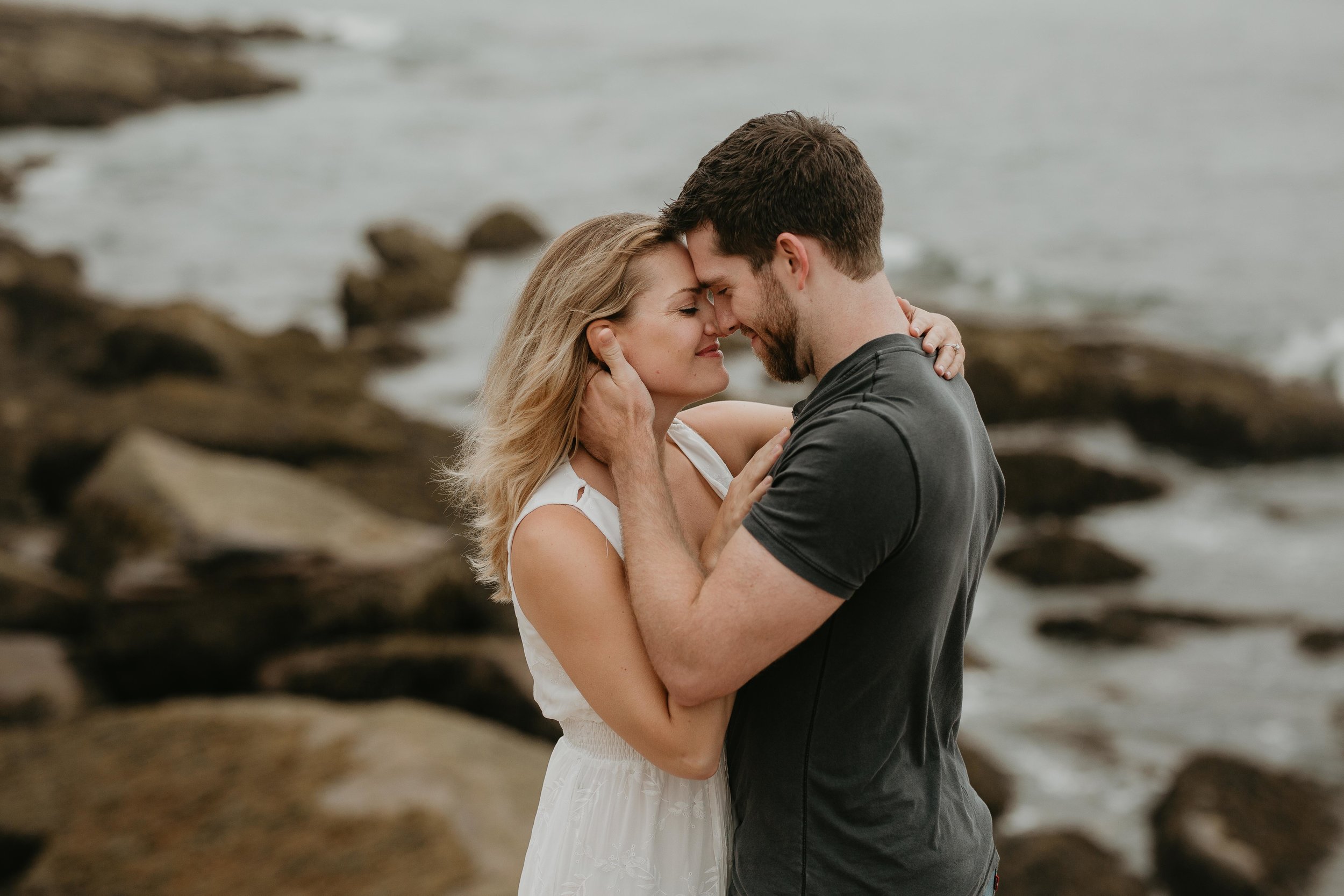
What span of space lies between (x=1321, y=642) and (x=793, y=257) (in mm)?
8992

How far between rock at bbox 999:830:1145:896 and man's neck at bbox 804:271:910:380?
15.4ft

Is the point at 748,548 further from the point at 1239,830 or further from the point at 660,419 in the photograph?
the point at 1239,830

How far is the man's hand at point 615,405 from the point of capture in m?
2.81

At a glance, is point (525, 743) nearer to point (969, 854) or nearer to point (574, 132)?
point (969, 854)

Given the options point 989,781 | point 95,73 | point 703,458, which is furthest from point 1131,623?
point 95,73

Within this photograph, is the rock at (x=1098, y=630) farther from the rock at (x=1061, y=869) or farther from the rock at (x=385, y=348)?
the rock at (x=385, y=348)

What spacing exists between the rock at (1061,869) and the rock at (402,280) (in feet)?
45.4

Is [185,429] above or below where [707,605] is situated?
below

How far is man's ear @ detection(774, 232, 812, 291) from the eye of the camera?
2.67 m

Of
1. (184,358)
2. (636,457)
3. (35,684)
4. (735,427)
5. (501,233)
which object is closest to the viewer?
(636,457)

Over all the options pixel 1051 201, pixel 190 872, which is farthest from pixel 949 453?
pixel 1051 201

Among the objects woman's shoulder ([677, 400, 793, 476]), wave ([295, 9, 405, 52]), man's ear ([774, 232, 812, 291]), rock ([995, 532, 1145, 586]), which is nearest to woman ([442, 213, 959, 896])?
man's ear ([774, 232, 812, 291])

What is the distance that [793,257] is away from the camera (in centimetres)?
269

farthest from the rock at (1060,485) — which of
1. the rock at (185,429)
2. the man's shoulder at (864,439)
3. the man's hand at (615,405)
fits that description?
the man's shoulder at (864,439)
